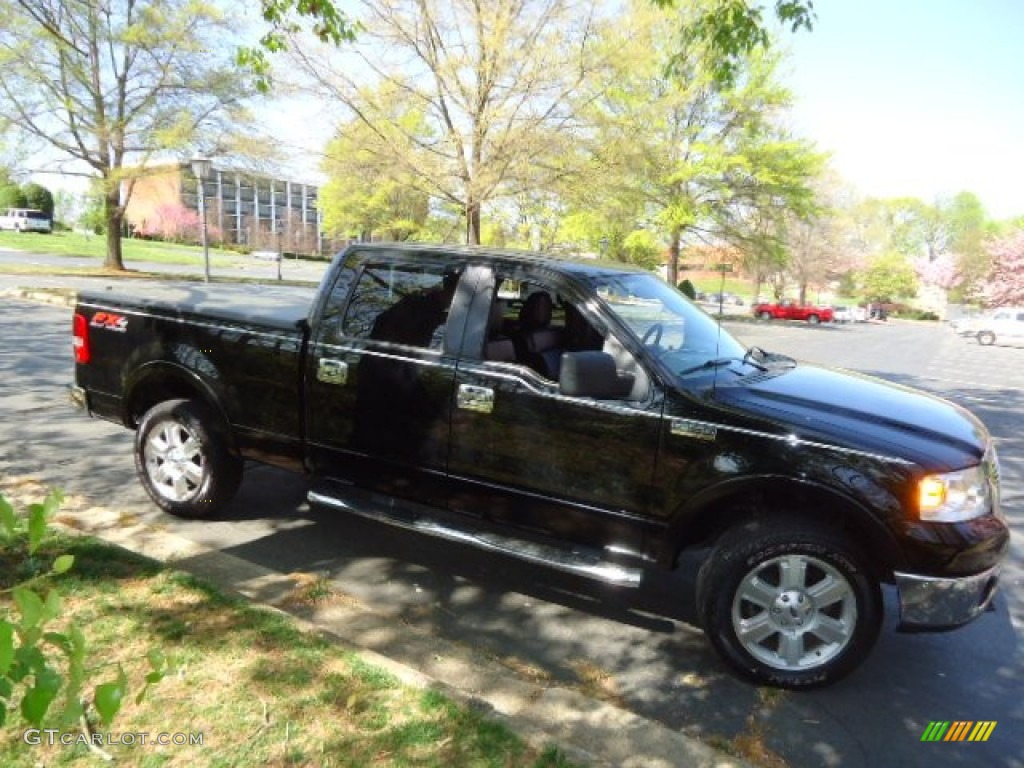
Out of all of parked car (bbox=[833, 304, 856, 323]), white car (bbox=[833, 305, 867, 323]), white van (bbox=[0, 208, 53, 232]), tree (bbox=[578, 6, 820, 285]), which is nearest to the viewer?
tree (bbox=[578, 6, 820, 285])

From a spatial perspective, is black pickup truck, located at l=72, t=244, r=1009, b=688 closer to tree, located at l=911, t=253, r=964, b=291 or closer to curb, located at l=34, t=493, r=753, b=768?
curb, located at l=34, t=493, r=753, b=768

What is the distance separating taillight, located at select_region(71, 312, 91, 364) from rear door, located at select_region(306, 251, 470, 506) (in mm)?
1878

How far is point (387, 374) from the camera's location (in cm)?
387

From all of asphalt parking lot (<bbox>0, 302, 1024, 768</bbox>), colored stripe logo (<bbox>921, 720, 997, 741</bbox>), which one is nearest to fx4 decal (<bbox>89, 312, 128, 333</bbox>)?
asphalt parking lot (<bbox>0, 302, 1024, 768</bbox>)

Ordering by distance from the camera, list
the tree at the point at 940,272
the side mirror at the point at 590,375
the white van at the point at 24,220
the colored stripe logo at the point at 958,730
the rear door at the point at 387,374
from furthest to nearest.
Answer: the tree at the point at 940,272 → the white van at the point at 24,220 → the rear door at the point at 387,374 → the side mirror at the point at 590,375 → the colored stripe logo at the point at 958,730

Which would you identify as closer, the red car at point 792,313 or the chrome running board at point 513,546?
the chrome running board at point 513,546

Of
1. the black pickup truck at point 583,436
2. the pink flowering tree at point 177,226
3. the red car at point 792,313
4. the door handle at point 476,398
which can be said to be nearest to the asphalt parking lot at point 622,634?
the black pickup truck at point 583,436

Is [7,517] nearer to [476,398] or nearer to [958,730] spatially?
[476,398]

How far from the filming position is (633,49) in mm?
14938

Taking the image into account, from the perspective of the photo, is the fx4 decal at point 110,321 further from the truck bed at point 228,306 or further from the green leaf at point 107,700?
the green leaf at point 107,700

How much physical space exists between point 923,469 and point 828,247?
5528cm

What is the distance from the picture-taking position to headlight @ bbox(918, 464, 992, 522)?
2.86 m

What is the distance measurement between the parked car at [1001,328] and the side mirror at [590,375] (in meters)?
31.0

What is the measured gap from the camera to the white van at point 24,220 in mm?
56406
